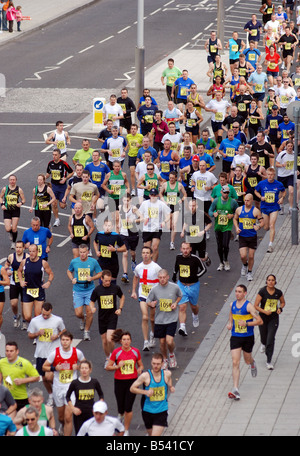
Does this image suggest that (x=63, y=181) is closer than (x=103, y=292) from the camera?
No

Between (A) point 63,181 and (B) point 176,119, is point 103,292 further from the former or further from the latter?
(B) point 176,119

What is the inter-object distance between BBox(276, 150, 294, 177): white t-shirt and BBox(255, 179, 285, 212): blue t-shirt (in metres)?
1.96

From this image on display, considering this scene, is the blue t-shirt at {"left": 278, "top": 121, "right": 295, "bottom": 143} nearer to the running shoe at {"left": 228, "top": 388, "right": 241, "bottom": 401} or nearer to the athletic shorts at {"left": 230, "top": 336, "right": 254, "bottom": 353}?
the athletic shorts at {"left": 230, "top": 336, "right": 254, "bottom": 353}

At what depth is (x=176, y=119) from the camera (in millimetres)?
27312

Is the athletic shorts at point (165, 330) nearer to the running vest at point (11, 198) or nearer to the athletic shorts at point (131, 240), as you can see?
the athletic shorts at point (131, 240)

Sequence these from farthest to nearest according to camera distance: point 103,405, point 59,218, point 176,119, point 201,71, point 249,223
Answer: point 201,71
point 176,119
point 59,218
point 249,223
point 103,405

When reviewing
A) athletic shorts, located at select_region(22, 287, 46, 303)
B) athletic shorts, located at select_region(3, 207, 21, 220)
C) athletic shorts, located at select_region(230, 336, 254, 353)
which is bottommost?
athletic shorts, located at select_region(3, 207, 21, 220)

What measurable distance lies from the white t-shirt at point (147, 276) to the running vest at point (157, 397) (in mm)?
3447

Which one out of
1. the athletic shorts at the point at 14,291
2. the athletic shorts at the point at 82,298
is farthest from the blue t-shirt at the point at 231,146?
the athletic shorts at the point at 14,291

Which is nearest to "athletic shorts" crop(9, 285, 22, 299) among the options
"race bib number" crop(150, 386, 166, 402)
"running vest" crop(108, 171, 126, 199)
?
"race bib number" crop(150, 386, 166, 402)

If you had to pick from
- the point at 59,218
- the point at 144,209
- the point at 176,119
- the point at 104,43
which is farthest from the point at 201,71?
the point at 144,209

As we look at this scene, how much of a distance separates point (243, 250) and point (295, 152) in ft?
11.2

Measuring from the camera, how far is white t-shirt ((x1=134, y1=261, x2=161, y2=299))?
17016 millimetres

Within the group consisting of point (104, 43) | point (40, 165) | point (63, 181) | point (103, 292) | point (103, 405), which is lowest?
point (104, 43)
